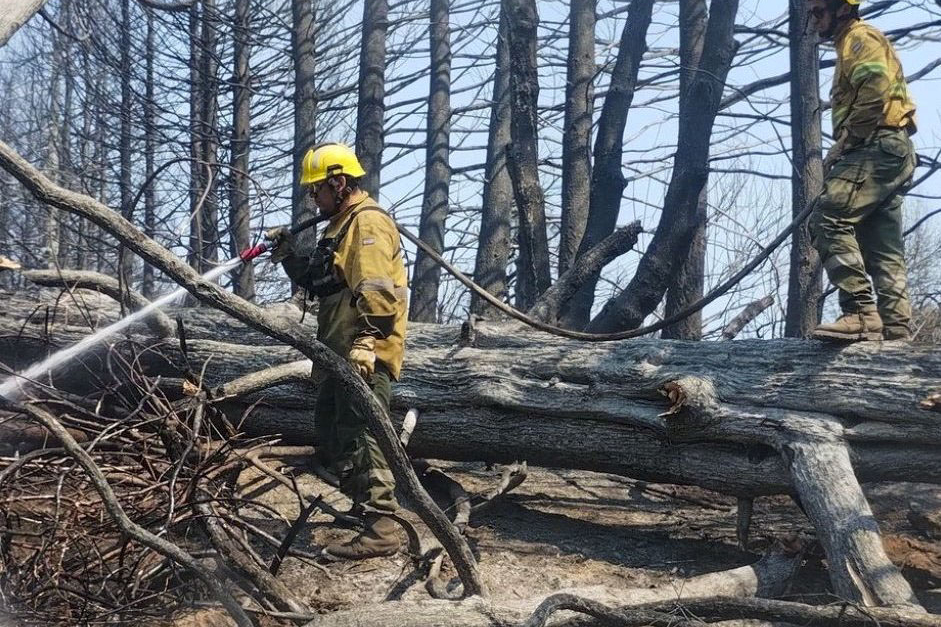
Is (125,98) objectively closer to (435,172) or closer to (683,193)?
(435,172)

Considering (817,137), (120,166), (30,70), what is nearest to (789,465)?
(817,137)

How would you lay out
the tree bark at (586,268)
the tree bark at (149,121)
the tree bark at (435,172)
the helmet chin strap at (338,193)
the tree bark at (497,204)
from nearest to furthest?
the helmet chin strap at (338,193), the tree bark at (586,268), the tree bark at (497,204), the tree bark at (435,172), the tree bark at (149,121)

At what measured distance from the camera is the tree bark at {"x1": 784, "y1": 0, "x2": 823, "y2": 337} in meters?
8.16

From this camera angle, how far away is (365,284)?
181 inches

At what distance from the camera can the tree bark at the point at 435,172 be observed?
510 inches

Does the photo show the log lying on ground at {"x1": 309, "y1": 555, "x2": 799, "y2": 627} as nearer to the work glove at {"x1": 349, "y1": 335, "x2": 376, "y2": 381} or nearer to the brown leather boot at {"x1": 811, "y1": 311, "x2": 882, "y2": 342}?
the work glove at {"x1": 349, "y1": 335, "x2": 376, "y2": 381}

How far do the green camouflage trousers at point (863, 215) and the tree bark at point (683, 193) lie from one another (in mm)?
2160

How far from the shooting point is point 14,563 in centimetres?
365

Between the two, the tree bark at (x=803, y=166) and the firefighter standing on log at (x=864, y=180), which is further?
the tree bark at (x=803, y=166)

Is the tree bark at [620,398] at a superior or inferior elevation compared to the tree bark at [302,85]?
inferior

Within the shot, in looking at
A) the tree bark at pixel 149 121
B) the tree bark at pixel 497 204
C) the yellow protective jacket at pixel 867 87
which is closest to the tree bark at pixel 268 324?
the yellow protective jacket at pixel 867 87

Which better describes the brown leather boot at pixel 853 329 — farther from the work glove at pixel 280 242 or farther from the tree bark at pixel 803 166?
the tree bark at pixel 803 166

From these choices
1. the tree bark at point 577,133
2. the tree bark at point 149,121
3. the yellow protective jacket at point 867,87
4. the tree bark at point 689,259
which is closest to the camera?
the yellow protective jacket at point 867,87

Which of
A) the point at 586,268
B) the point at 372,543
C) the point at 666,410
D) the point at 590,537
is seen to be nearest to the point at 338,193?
the point at 372,543
